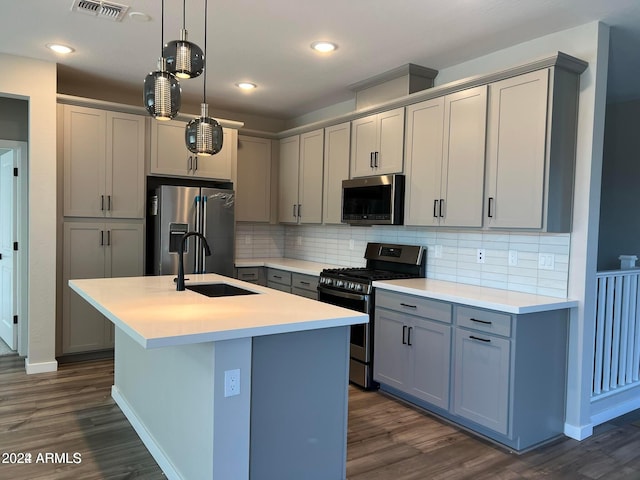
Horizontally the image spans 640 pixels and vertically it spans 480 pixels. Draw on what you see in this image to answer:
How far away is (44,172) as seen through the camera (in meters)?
4.02

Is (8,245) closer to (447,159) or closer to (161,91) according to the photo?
(161,91)

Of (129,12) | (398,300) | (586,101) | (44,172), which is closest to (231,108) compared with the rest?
(44,172)

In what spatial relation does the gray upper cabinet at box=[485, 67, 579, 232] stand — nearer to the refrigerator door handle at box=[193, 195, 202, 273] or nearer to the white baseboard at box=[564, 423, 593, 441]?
the white baseboard at box=[564, 423, 593, 441]

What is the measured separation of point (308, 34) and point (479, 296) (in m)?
2.08

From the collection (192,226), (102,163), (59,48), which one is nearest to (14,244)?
(102,163)

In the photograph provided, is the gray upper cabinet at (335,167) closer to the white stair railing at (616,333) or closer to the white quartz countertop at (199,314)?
the white quartz countertop at (199,314)

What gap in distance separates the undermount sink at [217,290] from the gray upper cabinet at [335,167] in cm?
169

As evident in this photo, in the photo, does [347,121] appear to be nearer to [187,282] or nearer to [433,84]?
[433,84]

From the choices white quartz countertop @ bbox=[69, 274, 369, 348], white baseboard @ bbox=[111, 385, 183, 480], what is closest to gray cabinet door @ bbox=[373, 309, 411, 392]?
white quartz countertop @ bbox=[69, 274, 369, 348]

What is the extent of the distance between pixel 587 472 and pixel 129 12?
3.81 m

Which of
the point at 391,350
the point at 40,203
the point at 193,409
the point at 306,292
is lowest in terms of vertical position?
the point at 391,350

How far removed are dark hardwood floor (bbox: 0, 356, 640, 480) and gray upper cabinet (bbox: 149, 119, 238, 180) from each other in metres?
2.23

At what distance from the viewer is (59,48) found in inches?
143

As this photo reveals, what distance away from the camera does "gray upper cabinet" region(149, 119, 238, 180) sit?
→ 468 cm
